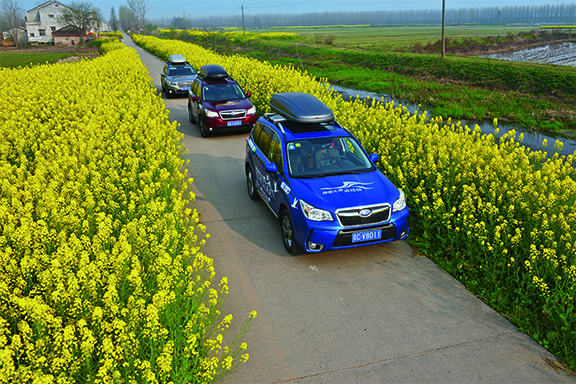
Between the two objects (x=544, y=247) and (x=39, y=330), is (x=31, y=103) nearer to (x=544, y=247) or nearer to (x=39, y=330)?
(x=39, y=330)

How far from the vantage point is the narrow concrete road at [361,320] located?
459cm

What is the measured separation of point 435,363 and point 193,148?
10.5 metres

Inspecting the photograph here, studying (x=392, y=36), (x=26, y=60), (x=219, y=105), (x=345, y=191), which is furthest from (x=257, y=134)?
(x=392, y=36)

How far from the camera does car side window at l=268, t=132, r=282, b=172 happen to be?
768cm

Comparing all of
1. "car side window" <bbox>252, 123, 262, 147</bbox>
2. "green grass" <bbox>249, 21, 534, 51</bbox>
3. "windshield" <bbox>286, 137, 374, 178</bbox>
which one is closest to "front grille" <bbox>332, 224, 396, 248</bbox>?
"windshield" <bbox>286, 137, 374, 178</bbox>

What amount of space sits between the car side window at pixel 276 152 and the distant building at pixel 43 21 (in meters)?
118

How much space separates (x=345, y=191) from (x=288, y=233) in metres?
1.19

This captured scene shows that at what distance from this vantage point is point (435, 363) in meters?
4.70

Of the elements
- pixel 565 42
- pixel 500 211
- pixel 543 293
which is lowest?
pixel 543 293

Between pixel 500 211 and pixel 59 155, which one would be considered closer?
pixel 500 211

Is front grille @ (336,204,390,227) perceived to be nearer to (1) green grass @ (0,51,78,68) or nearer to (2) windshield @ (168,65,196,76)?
(2) windshield @ (168,65,196,76)

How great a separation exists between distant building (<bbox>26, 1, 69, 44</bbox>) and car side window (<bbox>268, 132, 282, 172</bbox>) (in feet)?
388

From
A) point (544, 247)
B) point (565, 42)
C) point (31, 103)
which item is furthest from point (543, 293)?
point (565, 42)

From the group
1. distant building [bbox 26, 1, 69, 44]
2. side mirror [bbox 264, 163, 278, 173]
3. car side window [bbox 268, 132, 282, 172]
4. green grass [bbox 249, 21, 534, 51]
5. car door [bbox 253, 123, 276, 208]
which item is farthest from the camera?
distant building [bbox 26, 1, 69, 44]
